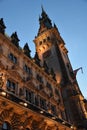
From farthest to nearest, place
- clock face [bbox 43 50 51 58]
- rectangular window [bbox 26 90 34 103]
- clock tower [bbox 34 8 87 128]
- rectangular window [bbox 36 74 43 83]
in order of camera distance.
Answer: clock face [bbox 43 50 51 58]
clock tower [bbox 34 8 87 128]
rectangular window [bbox 36 74 43 83]
rectangular window [bbox 26 90 34 103]

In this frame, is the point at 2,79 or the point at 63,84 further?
the point at 63,84

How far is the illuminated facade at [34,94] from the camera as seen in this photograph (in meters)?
16.1

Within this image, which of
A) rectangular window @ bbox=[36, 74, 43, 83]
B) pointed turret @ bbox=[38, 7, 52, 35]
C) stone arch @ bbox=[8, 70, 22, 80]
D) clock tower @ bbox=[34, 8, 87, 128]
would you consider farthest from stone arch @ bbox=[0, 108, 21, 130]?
pointed turret @ bbox=[38, 7, 52, 35]

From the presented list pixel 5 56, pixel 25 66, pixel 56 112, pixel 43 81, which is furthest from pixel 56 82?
pixel 5 56

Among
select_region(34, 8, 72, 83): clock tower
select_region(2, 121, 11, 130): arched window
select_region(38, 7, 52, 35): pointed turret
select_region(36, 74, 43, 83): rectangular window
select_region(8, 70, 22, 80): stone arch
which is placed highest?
select_region(38, 7, 52, 35): pointed turret

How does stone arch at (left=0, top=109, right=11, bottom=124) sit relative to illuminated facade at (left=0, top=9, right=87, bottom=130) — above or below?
below

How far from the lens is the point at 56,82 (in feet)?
112

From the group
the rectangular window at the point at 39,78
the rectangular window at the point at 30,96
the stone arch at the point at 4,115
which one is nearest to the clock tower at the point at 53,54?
the rectangular window at the point at 39,78

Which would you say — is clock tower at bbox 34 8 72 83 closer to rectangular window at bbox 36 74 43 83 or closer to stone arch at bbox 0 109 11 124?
rectangular window at bbox 36 74 43 83

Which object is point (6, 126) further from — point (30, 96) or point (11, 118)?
point (30, 96)

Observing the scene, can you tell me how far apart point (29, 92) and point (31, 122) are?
5892mm

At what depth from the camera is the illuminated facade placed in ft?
52.7

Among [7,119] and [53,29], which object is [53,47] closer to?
[53,29]

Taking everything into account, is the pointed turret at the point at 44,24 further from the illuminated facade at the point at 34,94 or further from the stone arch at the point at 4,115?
the stone arch at the point at 4,115
